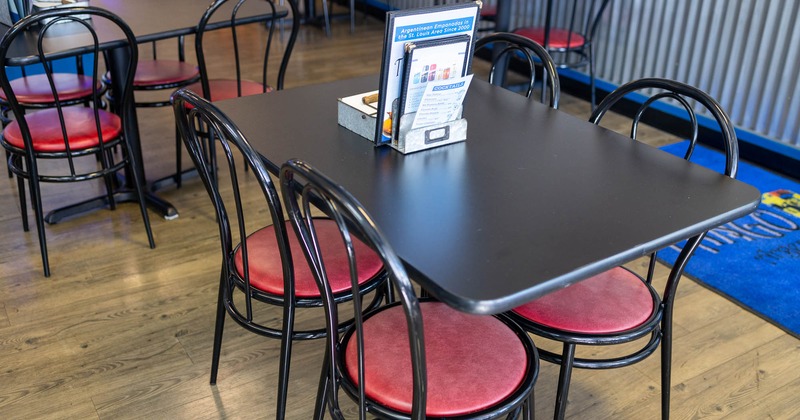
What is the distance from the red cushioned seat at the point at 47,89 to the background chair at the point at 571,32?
84.7 inches

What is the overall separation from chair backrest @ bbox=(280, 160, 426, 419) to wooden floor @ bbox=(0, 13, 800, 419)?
62cm

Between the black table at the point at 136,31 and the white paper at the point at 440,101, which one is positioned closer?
the white paper at the point at 440,101

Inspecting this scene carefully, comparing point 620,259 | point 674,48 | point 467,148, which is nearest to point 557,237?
point 620,259

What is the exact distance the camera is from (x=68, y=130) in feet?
8.38

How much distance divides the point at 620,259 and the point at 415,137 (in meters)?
0.57

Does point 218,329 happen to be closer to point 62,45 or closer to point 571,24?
point 62,45

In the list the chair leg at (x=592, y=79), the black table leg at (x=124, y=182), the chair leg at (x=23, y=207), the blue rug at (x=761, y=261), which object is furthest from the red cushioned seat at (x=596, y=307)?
the chair leg at (x=592, y=79)

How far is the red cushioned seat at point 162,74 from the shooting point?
299 cm

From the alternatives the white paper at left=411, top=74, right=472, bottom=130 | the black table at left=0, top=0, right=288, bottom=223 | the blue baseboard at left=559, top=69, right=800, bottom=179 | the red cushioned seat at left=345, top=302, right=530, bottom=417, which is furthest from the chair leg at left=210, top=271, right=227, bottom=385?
the blue baseboard at left=559, top=69, right=800, bottom=179

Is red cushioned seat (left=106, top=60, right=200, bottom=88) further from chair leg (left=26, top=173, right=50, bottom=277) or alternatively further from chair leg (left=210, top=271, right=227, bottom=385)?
Answer: chair leg (left=210, top=271, right=227, bottom=385)

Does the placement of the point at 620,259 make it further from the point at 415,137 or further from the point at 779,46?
the point at 779,46

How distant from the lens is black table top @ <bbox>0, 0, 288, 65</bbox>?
252 centimetres

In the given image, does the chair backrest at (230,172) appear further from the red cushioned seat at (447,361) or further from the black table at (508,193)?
the red cushioned seat at (447,361)

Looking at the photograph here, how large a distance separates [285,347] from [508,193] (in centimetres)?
62
